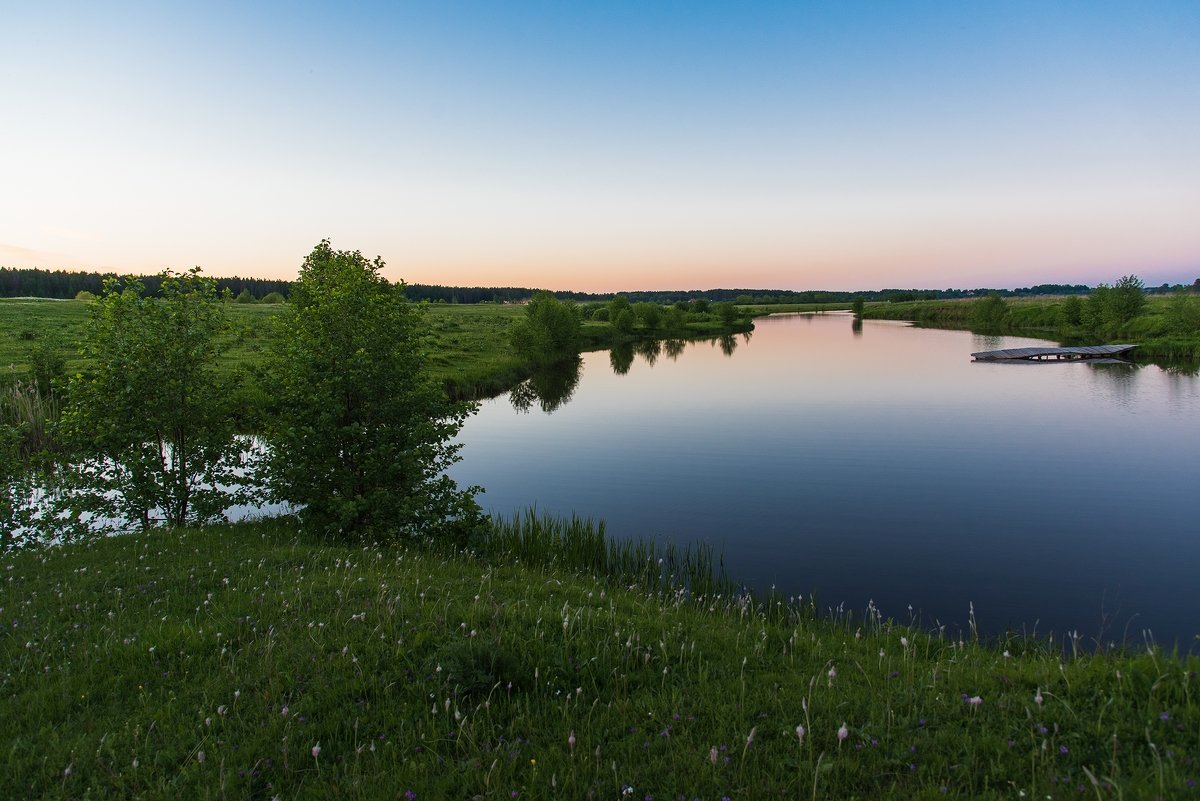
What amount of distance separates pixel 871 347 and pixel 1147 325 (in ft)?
113

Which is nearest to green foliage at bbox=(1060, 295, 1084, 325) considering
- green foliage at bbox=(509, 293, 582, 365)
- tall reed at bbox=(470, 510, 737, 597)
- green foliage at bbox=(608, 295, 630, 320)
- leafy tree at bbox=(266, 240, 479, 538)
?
green foliage at bbox=(608, 295, 630, 320)

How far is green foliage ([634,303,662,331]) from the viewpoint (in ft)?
423

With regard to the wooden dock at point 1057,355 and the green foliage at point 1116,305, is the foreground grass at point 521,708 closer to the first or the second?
the wooden dock at point 1057,355

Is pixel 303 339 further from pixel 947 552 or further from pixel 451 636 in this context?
pixel 947 552

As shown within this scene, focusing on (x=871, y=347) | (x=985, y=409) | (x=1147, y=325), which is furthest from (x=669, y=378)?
(x=1147, y=325)

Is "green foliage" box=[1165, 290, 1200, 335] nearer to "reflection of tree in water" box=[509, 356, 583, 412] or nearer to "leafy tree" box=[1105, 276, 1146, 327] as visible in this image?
"leafy tree" box=[1105, 276, 1146, 327]

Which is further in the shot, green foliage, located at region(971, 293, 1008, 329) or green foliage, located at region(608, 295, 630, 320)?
green foliage, located at region(608, 295, 630, 320)

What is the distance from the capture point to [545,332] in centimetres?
7669

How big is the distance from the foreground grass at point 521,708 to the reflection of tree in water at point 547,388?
1456 inches

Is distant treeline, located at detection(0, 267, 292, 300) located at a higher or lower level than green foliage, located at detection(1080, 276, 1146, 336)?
higher

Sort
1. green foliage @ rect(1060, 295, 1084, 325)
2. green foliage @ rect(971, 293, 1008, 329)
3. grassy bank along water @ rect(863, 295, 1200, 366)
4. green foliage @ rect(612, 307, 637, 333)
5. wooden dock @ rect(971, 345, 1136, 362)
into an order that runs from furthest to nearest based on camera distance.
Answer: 1. green foliage @ rect(612, 307, 637, 333)
2. green foliage @ rect(971, 293, 1008, 329)
3. green foliage @ rect(1060, 295, 1084, 325)
4. grassy bank along water @ rect(863, 295, 1200, 366)
5. wooden dock @ rect(971, 345, 1136, 362)

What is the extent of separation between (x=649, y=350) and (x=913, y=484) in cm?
7489

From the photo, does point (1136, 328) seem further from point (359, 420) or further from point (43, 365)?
point (43, 365)

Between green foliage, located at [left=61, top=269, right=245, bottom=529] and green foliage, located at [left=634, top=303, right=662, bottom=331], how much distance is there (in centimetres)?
11646
